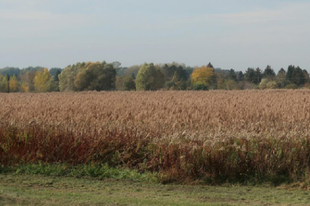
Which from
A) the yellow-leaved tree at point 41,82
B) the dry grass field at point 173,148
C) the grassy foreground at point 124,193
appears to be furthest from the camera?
the yellow-leaved tree at point 41,82

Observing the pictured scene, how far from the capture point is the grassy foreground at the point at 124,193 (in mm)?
8805

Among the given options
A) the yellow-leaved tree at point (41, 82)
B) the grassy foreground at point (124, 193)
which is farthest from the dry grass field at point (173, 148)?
the yellow-leaved tree at point (41, 82)

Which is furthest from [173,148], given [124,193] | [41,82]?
[41,82]

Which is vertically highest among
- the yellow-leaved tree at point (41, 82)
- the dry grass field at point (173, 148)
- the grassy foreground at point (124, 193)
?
the yellow-leaved tree at point (41, 82)

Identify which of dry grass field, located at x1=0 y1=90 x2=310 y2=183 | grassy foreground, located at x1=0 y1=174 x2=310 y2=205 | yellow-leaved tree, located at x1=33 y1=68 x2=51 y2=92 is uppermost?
yellow-leaved tree, located at x1=33 y1=68 x2=51 y2=92

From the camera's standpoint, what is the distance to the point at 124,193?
984cm

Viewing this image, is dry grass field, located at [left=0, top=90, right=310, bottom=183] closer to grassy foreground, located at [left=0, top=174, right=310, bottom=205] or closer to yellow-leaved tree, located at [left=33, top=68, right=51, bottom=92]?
grassy foreground, located at [left=0, top=174, right=310, bottom=205]

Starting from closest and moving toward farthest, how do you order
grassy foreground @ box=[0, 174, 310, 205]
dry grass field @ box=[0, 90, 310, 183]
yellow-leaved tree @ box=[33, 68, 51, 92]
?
grassy foreground @ box=[0, 174, 310, 205], dry grass field @ box=[0, 90, 310, 183], yellow-leaved tree @ box=[33, 68, 51, 92]

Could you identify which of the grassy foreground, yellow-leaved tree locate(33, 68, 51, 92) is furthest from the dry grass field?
yellow-leaved tree locate(33, 68, 51, 92)

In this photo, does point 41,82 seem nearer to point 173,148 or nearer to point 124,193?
point 173,148

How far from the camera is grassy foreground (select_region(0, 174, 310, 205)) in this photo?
8805mm

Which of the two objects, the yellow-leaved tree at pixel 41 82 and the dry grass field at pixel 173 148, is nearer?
the dry grass field at pixel 173 148

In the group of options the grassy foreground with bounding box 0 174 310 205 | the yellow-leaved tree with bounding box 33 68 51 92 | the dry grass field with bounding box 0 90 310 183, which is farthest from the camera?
the yellow-leaved tree with bounding box 33 68 51 92

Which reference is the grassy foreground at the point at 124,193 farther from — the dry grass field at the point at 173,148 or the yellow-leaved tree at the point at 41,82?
the yellow-leaved tree at the point at 41,82
